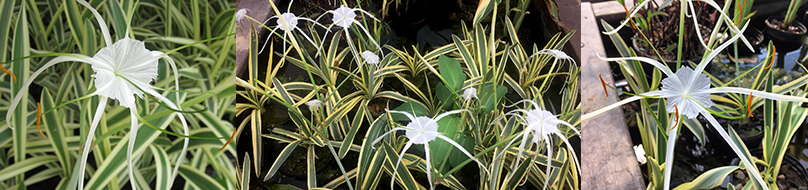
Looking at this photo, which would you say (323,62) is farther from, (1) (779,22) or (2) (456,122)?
(1) (779,22)

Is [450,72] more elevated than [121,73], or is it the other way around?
[121,73]

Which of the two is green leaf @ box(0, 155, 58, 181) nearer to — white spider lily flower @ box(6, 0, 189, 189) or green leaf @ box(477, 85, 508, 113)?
white spider lily flower @ box(6, 0, 189, 189)

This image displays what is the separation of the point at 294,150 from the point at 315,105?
136 mm

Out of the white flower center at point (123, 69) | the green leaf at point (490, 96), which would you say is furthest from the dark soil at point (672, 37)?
the white flower center at point (123, 69)

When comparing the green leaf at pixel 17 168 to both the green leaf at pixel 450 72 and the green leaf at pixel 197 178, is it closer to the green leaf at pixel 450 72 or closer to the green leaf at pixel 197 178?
the green leaf at pixel 197 178

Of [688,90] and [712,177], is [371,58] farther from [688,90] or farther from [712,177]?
[712,177]

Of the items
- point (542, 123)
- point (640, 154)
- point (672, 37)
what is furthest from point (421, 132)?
point (672, 37)

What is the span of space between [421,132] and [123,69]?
0.88 feet

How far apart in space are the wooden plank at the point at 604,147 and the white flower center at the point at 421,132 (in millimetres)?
543

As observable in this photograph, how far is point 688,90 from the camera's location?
43 centimetres

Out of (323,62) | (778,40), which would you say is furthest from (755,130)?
(323,62)

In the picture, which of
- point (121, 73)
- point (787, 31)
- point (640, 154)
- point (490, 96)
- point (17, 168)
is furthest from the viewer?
point (787, 31)

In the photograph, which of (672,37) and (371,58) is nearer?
(371,58)

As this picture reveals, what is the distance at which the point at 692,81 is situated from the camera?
425 mm
